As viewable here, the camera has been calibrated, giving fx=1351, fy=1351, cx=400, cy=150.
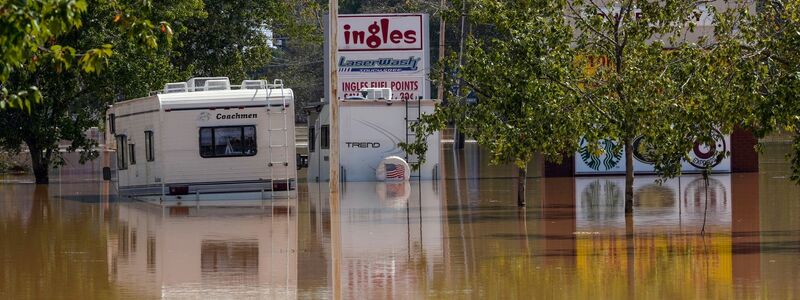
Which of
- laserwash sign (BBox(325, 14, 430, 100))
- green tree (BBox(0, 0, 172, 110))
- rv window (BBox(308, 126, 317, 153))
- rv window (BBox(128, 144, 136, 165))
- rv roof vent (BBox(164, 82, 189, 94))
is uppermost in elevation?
laserwash sign (BBox(325, 14, 430, 100))

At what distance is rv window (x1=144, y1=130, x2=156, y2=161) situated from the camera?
95.8 feet

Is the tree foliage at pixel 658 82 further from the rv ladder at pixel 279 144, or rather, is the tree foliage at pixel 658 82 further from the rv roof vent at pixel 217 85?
the rv roof vent at pixel 217 85

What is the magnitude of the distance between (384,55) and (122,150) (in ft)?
39.0

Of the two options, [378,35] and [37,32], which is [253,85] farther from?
[37,32]

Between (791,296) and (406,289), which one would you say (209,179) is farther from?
(791,296)

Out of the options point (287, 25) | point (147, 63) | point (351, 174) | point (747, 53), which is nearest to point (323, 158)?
point (351, 174)

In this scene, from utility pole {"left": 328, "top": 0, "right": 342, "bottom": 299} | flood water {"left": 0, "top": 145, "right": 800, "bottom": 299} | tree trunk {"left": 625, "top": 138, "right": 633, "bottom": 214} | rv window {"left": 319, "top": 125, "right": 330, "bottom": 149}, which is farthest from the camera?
rv window {"left": 319, "top": 125, "right": 330, "bottom": 149}

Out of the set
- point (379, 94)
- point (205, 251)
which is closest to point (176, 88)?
point (379, 94)

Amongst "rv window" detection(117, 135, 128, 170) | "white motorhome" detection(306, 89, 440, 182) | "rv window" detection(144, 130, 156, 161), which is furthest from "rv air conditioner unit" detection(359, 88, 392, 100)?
"rv window" detection(144, 130, 156, 161)

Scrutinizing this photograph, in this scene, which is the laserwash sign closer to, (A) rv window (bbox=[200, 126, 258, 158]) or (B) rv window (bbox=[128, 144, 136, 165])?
(B) rv window (bbox=[128, 144, 136, 165])

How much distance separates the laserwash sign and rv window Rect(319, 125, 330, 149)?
6.20ft

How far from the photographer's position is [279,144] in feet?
92.6

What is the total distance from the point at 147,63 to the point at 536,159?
17.9 m

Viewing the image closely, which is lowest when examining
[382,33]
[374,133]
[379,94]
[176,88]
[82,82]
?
[374,133]
